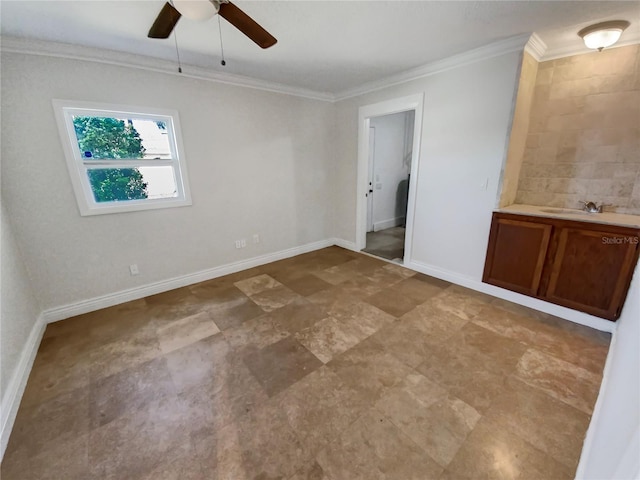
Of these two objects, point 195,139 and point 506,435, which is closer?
point 506,435

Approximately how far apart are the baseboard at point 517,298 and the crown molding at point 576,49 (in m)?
2.36

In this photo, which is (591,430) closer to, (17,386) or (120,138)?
(17,386)

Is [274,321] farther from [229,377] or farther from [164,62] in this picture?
[164,62]

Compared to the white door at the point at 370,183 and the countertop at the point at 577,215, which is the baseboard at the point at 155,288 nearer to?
the white door at the point at 370,183

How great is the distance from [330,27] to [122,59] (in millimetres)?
2017

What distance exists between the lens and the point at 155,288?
314 cm

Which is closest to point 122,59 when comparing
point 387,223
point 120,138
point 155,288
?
point 120,138

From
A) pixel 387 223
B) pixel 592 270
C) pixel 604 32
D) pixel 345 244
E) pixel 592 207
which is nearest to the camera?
pixel 604 32

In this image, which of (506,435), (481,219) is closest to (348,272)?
(481,219)

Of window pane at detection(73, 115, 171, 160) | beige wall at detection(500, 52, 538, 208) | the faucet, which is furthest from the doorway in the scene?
window pane at detection(73, 115, 171, 160)

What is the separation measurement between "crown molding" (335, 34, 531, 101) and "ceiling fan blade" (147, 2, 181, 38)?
2541 mm

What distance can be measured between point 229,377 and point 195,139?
2.58 metres

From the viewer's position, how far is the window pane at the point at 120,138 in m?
2.57

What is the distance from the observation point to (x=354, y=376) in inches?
74.5
